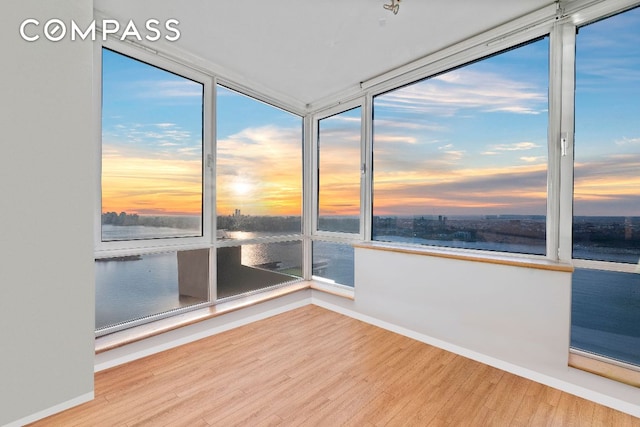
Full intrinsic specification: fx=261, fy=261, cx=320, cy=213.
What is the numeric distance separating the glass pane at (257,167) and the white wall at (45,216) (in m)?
1.30

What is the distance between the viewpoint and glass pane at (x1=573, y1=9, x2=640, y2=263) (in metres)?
1.71

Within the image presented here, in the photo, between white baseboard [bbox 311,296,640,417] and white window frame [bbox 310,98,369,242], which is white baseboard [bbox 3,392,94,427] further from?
white window frame [bbox 310,98,369,242]

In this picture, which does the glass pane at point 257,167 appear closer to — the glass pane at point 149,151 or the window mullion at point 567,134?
the glass pane at point 149,151

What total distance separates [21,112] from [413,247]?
302cm

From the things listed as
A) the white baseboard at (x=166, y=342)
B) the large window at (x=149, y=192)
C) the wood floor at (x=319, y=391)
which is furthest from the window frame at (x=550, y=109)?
the large window at (x=149, y=192)

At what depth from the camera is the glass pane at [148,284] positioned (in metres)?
2.14

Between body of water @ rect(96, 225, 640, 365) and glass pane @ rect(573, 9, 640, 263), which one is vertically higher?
glass pane @ rect(573, 9, 640, 263)

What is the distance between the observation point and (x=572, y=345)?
6.26ft

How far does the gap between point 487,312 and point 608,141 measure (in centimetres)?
147

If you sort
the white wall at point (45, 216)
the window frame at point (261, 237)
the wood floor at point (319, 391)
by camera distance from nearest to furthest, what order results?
the white wall at point (45, 216)
the wood floor at point (319, 391)
the window frame at point (261, 237)

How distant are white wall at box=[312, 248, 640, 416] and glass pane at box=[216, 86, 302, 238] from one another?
53.5 inches

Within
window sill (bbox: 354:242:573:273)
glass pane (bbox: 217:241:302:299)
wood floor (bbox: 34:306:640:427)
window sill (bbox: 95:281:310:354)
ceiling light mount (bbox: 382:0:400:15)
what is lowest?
wood floor (bbox: 34:306:640:427)

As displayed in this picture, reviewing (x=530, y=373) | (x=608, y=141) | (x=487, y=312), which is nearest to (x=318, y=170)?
(x=487, y=312)

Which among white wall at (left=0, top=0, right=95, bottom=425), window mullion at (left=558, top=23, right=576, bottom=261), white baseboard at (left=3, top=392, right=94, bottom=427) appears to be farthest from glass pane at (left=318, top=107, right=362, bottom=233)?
white baseboard at (left=3, top=392, right=94, bottom=427)
